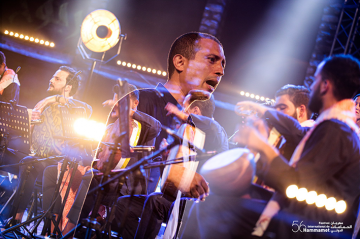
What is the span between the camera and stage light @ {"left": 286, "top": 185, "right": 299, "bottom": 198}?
98cm

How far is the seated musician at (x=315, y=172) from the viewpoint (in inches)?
37.8

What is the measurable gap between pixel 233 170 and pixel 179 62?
598 mm

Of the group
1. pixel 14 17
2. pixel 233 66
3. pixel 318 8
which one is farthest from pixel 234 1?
pixel 14 17

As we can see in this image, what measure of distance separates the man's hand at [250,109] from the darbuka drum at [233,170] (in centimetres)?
16

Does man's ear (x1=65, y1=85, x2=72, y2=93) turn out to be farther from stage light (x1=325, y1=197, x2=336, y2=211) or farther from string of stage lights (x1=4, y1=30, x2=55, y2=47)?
stage light (x1=325, y1=197, x2=336, y2=211)

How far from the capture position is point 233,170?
0.98 metres

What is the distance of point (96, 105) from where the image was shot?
18.2 ft

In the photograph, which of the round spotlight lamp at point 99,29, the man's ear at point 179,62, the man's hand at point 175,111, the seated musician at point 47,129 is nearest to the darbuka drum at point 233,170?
the man's hand at point 175,111

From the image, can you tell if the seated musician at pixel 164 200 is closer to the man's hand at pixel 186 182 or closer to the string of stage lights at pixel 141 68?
the man's hand at pixel 186 182

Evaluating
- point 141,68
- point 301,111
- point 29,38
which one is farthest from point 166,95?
point 29,38

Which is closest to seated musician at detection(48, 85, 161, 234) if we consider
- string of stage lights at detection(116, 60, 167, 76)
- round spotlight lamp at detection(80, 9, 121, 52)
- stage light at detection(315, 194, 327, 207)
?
stage light at detection(315, 194, 327, 207)

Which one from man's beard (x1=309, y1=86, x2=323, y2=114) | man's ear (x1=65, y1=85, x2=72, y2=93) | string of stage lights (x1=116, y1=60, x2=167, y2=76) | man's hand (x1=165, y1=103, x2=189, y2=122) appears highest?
string of stage lights (x1=116, y1=60, x2=167, y2=76)

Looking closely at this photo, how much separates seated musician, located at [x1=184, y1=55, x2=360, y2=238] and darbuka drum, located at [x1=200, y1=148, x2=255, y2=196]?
3cm

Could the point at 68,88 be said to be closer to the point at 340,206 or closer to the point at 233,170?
the point at 233,170
